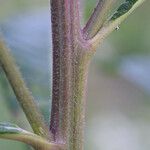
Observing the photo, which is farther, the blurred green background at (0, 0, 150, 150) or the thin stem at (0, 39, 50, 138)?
the blurred green background at (0, 0, 150, 150)

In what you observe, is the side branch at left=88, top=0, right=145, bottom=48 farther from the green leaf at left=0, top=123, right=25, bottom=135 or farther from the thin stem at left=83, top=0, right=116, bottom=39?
the green leaf at left=0, top=123, right=25, bottom=135

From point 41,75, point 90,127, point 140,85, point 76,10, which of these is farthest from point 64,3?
point 90,127

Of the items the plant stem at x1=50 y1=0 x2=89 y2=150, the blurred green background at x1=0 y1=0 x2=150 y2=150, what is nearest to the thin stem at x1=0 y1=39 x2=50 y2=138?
the plant stem at x1=50 y1=0 x2=89 y2=150

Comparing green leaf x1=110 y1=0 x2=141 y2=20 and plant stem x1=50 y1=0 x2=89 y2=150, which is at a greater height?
green leaf x1=110 y1=0 x2=141 y2=20

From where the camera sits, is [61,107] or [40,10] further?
[40,10]

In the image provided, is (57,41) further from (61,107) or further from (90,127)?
(90,127)
